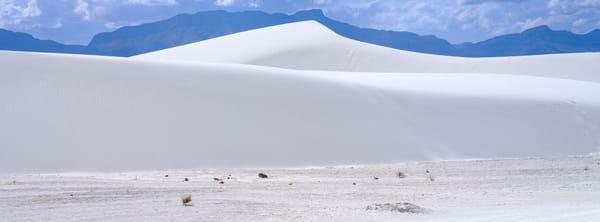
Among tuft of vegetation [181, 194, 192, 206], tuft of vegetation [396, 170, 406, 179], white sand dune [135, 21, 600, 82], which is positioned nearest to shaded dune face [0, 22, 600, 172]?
tuft of vegetation [396, 170, 406, 179]

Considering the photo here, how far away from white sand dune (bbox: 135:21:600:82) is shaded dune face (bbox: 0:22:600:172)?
95.5 ft

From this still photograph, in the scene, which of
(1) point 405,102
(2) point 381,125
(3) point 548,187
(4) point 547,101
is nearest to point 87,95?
(2) point 381,125

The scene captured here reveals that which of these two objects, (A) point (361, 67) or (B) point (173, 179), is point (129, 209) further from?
(A) point (361, 67)

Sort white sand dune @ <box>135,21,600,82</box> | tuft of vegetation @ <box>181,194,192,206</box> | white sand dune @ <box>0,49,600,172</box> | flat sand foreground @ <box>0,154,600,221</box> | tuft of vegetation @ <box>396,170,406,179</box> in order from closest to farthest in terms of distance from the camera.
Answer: flat sand foreground @ <box>0,154,600,221</box>
tuft of vegetation @ <box>181,194,192,206</box>
tuft of vegetation @ <box>396,170,406,179</box>
white sand dune @ <box>0,49,600,172</box>
white sand dune @ <box>135,21,600,82</box>

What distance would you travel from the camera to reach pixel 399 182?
547 inches

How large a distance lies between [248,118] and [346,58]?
38.9 metres

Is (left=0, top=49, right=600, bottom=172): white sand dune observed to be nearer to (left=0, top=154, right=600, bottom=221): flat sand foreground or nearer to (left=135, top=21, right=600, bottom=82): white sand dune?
(left=0, top=154, right=600, bottom=221): flat sand foreground

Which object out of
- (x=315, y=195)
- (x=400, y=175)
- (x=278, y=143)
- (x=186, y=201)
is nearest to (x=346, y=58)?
(x=278, y=143)

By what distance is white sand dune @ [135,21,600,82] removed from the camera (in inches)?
2195

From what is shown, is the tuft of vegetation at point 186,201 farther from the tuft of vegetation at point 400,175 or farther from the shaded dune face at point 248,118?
the shaded dune face at point 248,118

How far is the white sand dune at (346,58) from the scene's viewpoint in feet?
183

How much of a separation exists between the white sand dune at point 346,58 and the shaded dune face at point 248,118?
Result: 95.5ft

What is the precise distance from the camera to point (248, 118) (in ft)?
65.3

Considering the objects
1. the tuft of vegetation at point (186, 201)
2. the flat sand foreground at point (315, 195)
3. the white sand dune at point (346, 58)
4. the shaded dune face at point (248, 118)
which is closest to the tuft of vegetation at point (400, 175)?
the flat sand foreground at point (315, 195)
